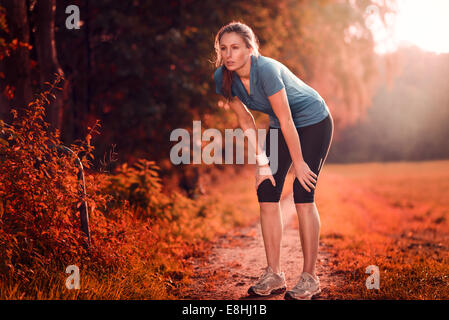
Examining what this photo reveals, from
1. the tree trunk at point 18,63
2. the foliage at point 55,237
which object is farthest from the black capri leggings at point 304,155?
the tree trunk at point 18,63

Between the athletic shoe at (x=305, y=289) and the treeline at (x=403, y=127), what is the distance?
2450 centimetres

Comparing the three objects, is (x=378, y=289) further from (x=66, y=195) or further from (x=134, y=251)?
(x=66, y=195)

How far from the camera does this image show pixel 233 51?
292cm

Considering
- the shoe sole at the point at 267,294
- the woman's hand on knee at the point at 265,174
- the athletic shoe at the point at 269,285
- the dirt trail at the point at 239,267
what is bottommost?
the dirt trail at the point at 239,267

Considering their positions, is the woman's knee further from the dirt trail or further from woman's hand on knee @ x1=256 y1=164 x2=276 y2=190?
the dirt trail

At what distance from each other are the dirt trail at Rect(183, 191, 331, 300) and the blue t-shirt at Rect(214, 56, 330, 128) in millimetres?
1355

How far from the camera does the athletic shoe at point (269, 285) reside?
3053 millimetres

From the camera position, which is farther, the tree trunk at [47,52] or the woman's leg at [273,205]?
the tree trunk at [47,52]

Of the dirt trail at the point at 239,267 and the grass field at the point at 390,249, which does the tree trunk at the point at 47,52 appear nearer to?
the dirt trail at the point at 239,267

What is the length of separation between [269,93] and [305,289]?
1427mm

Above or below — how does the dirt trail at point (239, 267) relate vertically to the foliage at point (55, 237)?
below

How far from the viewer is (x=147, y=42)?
6336 millimetres

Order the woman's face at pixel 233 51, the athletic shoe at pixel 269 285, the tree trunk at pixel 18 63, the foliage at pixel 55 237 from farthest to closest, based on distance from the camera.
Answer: the tree trunk at pixel 18 63
the athletic shoe at pixel 269 285
the woman's face at pixel 233 51
the foliage at pixel 55 237

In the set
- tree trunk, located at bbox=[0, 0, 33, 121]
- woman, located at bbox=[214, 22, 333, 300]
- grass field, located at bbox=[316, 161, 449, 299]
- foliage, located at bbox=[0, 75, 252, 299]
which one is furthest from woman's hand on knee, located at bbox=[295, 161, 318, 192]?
tree trunk, located at bbox=[0, 0, 33, 121]
